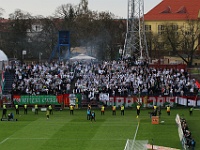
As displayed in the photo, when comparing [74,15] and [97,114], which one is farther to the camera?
[74,15]

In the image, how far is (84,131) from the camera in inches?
1709

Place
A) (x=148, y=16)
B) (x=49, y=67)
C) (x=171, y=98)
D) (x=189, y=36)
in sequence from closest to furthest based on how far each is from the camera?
(x=171, y=98) → (x=49, y=67) → (x=189, y=36) → (x=148, y=16)

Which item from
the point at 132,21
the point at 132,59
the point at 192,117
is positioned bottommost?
the point at 192,117

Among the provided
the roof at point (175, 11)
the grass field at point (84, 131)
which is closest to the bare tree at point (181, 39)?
the roof at point (175, 11)

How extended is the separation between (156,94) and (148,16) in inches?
2901

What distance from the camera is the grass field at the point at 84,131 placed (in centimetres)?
3753

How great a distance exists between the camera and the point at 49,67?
68.7 meters

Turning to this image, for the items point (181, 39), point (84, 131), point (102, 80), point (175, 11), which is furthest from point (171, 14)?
point (84, 131)

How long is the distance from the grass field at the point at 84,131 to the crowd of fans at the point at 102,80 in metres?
6.85

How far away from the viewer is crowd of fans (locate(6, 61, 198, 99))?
61.9m

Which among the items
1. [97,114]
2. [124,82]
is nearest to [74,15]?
[124,82]

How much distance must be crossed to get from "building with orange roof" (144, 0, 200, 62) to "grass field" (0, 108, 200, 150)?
76.2 meters

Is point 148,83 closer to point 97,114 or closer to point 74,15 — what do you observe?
point 97,114

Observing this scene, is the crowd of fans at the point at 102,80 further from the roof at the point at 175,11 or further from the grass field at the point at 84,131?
the roof at the point at 175,11
